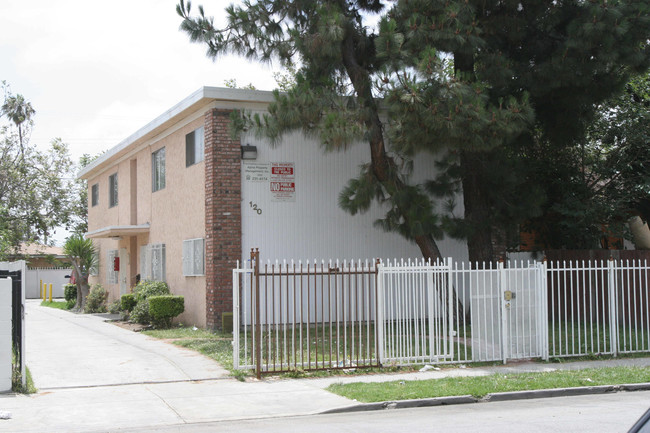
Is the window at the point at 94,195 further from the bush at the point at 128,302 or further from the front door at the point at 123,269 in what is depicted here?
the bush at the point at 128,302

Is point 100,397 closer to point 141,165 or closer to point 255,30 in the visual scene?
point 255,30

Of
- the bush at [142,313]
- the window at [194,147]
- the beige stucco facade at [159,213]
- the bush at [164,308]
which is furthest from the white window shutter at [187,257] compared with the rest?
the window at [194,147]

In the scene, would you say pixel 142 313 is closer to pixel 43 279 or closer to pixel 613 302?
pixel 613 302

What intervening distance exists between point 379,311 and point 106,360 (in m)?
5.18

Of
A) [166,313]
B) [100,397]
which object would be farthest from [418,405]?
[166,313]

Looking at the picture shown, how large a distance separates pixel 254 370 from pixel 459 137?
19.3 ft

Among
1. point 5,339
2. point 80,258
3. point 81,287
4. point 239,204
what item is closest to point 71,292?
point 81,287

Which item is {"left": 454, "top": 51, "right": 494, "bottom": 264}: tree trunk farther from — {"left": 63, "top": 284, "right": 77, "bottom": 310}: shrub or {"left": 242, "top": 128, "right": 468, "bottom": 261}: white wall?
{"left": 63, "top": 284, "right": 77, "bottom": 310}: shrub

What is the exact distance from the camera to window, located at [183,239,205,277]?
1841 centimetres

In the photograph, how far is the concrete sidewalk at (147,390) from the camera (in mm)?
8953

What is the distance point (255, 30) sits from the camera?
15.8 metres

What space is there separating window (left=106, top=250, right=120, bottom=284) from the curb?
63.4 feet

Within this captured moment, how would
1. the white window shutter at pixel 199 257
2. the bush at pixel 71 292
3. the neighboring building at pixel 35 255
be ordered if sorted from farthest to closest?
the neighboring building at pixel 35 255, the bush at pixel 71 292, the white window shutter at pixel 199 257

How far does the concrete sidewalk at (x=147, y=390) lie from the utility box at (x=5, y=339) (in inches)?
9.3
